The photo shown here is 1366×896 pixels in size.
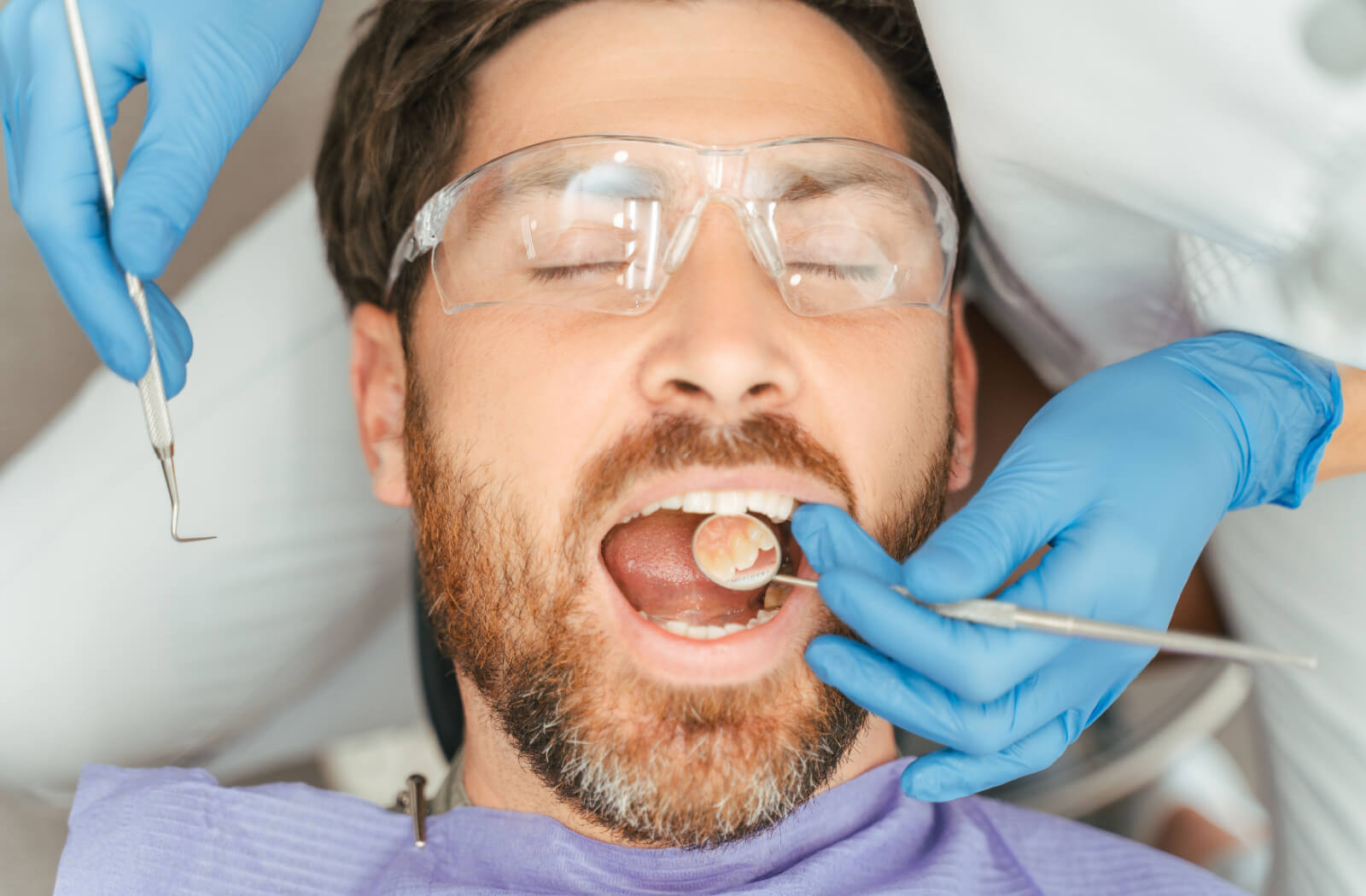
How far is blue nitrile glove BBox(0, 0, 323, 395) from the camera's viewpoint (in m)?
1.09

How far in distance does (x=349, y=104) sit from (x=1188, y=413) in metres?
1.21

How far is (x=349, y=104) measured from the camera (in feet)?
5.04

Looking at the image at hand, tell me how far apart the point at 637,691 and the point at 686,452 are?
0.26 meters

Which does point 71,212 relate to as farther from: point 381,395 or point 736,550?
point 736,550

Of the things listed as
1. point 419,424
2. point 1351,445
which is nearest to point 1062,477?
point 1351,445

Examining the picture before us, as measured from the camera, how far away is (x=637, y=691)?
3.54 feet

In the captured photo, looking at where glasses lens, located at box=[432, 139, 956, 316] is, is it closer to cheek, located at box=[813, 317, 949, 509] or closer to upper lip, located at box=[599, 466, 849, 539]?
cheek, located at box=[813, 317, 949, 509]

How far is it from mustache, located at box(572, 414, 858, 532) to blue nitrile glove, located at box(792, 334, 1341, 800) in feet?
0.31

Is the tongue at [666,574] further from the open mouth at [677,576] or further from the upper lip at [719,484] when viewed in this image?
the upper lip at [719,484]

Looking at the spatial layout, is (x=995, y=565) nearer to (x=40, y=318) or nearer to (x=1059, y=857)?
(x=1059, y=857)

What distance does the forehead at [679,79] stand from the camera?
3.88ft

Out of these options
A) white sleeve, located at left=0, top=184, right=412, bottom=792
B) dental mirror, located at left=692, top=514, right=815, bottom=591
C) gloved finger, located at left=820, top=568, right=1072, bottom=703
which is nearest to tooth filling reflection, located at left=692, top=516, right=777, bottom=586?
dental mirror, located at left=692, top=514, right=815, bottom=591

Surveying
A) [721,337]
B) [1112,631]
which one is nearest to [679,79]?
[721,337]

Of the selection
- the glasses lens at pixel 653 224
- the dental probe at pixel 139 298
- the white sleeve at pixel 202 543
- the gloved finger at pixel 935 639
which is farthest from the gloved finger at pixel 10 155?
the gloved finger at pixel 935 639
